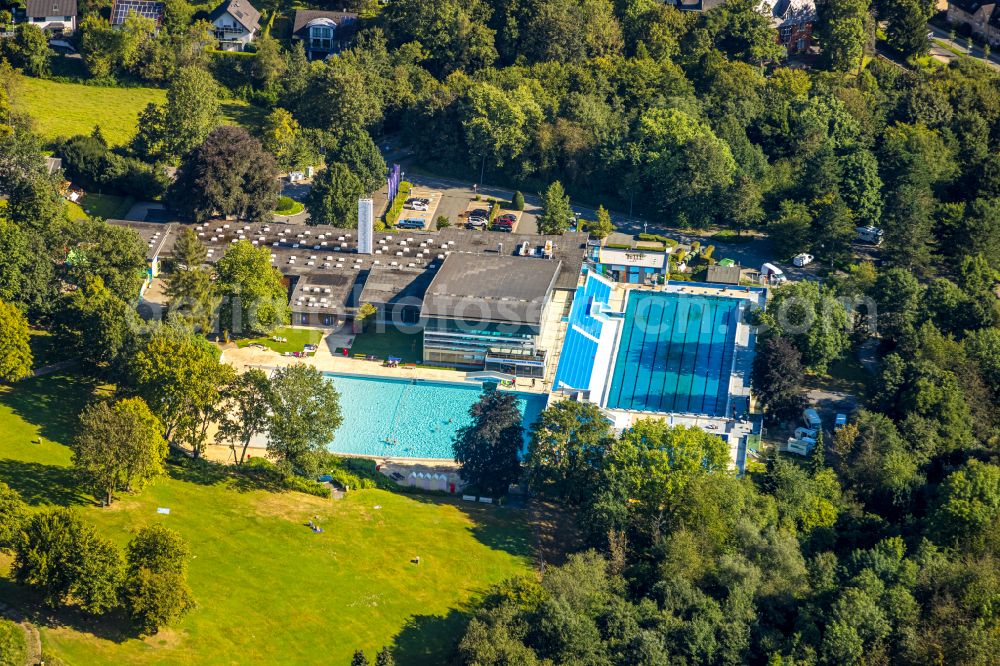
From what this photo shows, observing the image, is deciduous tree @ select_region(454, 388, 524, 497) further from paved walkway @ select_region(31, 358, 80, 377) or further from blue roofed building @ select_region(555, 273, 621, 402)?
paved walkway @ select_region(31, 358, 80, 377)

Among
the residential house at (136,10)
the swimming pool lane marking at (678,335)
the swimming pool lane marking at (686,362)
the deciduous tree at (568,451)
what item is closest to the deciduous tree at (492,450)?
the deciduous tree at (568,451)

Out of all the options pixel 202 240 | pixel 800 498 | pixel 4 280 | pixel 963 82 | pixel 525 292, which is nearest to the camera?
pixel 800 498

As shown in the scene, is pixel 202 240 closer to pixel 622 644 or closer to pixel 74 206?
pixel 74 206

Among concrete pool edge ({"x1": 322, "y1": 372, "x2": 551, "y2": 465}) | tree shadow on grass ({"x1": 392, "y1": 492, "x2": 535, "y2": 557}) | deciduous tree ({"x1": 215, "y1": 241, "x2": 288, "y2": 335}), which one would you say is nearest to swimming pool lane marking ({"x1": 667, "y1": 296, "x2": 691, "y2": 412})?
concrete pool edge ({"x1": 322, "y1": 372, "x2": 551, "y2": 465})

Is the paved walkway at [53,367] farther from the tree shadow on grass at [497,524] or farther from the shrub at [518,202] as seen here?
the shrub at [518,202]

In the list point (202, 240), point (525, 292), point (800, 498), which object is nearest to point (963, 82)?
point (525, 292)

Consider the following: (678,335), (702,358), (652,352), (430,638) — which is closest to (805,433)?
(702,358)
